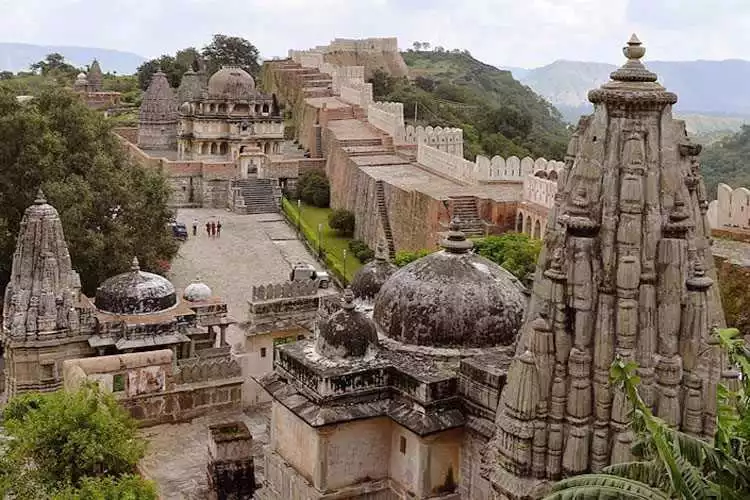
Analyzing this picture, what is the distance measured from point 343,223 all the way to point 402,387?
26940mm

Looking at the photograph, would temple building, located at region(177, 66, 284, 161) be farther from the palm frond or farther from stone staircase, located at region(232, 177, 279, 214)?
the palm frond

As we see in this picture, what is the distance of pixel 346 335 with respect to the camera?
11383 mm

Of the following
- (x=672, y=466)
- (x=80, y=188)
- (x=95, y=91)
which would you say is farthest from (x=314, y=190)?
(x=672, y=466)

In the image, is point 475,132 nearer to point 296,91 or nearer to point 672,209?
point 296,91

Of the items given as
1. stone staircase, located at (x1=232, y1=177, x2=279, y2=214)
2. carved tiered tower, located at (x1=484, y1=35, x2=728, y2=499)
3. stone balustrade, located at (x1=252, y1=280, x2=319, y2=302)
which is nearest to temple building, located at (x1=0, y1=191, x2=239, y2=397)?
stone balustrade, located at (x1=252, y1=280, x2=319, y2=302)

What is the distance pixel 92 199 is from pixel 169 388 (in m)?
10.8

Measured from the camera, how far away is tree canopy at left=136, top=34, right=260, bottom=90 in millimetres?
70062

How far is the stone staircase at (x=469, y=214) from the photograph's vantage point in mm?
29067

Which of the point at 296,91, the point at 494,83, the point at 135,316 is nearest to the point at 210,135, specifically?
the point at 296,91

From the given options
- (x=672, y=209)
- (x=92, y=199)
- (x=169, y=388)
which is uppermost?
(x=672, y=209)

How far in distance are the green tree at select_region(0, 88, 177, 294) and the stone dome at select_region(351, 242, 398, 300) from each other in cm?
1225

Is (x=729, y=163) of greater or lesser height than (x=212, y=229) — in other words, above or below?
above

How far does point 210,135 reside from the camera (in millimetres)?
47344

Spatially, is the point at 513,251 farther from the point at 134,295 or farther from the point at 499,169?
the point at 134,295
